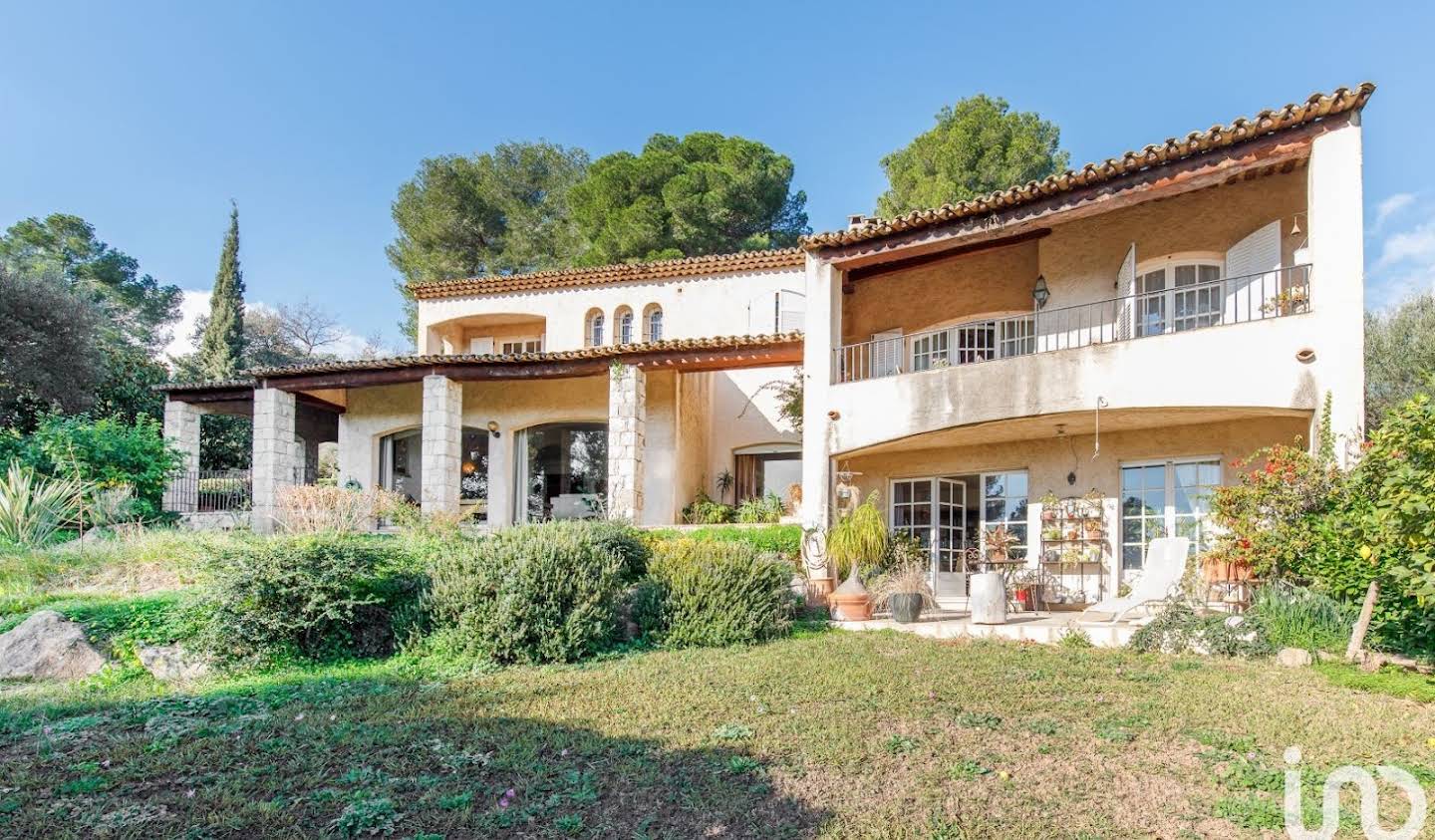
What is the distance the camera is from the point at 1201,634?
8.52 meters

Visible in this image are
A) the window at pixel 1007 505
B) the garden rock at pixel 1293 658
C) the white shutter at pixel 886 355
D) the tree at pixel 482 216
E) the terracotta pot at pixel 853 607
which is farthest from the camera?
the tree at pixel 482 216

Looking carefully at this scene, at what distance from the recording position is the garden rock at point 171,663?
807cm

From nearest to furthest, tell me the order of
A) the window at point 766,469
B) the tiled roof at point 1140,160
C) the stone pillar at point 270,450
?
the tiled roof at point 1140,160 < the stone pillar at point 270,450 < the window at point 766,469

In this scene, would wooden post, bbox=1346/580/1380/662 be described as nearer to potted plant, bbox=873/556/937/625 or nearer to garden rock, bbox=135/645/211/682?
potted plant, bbox=873/556/937/625

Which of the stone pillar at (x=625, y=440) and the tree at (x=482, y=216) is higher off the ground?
the tree at (x=482, y=216)

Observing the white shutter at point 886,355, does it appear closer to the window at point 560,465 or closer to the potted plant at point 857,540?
the potted plant at point 857,540

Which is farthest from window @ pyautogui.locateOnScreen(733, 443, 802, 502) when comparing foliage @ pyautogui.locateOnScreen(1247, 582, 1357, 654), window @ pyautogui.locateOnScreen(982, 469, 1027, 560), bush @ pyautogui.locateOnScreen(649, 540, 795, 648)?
foliage @ pyautogui.locateOnScreen(1247, 582, 1357, 654)

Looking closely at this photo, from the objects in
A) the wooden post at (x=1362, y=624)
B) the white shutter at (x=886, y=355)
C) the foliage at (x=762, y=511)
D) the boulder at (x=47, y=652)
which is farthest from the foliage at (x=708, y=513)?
the wooden post at (x=1362, y=624)

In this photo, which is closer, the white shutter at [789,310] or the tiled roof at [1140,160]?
the tiled roof at [1140,160]

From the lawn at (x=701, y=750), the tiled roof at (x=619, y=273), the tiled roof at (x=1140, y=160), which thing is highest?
the tiled roof at (x=619, y=273)

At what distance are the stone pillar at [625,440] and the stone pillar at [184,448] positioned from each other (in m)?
9.57

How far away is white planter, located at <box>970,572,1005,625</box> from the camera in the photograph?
33.4ft

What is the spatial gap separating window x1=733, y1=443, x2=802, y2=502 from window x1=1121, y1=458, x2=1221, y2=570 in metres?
7.07

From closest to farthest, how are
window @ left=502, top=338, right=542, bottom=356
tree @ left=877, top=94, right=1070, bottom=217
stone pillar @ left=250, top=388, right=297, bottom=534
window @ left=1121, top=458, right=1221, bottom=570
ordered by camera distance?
window @ left=1121, top=458, right=1221, bottom=570, stone pillar @ left=250, top=388, right=297, bottom=534, window @ left=502, top=338, right=542, bottom=356, tree @ left=877, top=94, right=1070, bottom=217
